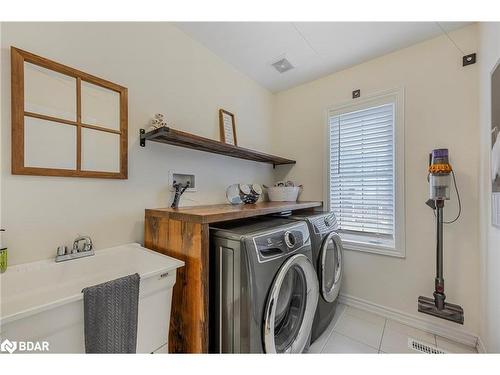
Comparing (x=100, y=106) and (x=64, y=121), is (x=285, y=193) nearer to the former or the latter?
(x=100, y=106)

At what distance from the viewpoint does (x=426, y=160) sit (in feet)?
5.62

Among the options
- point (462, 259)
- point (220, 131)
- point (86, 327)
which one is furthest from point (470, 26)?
point (86, 327)

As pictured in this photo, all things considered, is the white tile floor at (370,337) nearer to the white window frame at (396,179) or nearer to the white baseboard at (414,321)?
the white baseboard at (414,321)

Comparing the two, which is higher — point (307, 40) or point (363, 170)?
point (307, 40)

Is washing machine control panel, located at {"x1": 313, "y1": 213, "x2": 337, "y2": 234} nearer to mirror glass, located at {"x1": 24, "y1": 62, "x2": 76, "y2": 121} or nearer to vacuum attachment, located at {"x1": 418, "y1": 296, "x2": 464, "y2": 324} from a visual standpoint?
vacuum attachment, located at {"x1": 418, "y1": 296, "x2": 464, "y2": 324}

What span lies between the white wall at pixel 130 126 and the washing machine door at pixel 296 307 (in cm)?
98

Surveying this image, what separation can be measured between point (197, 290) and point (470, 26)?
2669 mm

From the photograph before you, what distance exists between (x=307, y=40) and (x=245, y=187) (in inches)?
53.3

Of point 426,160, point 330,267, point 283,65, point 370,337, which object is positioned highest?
point 283,65

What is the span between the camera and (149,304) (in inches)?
38.0

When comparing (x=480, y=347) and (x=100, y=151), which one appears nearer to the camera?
(x=100, y=151)

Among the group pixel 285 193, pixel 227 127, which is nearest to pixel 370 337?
pixel 285 193

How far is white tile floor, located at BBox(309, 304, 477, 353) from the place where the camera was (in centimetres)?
150
